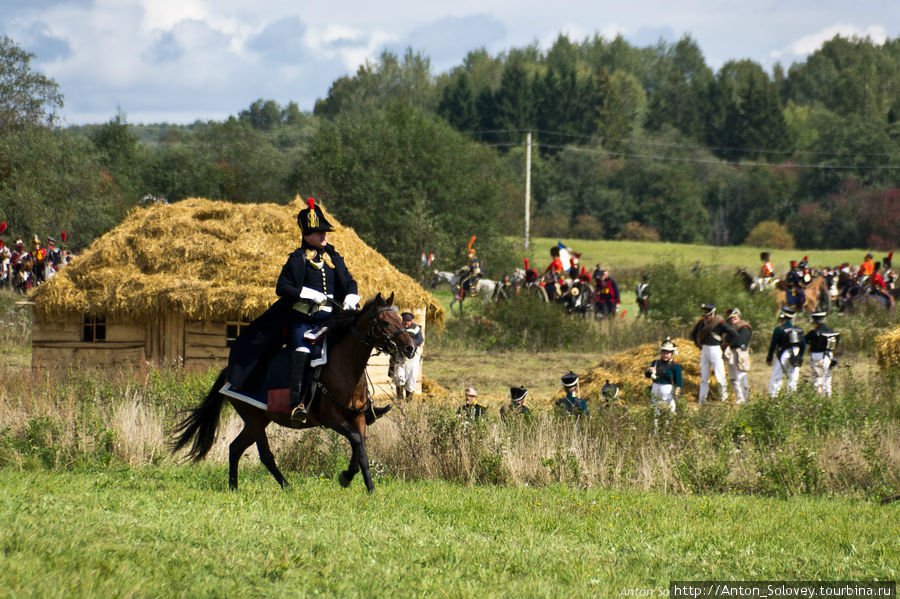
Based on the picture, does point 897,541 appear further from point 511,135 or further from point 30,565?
point 511,135

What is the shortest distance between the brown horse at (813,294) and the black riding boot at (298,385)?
29.1m

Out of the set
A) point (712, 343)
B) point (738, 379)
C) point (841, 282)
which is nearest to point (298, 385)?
point (712, 343)

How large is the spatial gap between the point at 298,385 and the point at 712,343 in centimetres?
1132

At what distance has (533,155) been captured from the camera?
98.9 m

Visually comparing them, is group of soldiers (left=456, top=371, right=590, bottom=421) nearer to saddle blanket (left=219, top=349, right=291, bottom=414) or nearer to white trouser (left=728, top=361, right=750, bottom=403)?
saddle blanket (left=219, top=349, right=291, bottom=414)

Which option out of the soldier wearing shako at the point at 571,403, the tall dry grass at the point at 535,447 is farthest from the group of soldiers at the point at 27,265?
the soldier wearing shako at the point at 571,403

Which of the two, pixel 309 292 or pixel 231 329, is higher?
pixel 309 292

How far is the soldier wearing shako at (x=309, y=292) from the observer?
945 cm

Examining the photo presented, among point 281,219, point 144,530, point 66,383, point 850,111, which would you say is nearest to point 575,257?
point 281,219

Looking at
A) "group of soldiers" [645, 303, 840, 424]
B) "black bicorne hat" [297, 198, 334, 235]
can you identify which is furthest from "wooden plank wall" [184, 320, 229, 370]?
"black bicorne hat" [297, 198, 334, 235]

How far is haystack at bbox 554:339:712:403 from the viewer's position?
19422 millimetres

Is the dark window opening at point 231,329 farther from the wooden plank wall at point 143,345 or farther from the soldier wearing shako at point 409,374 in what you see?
the soldier wearing shako at point 409,374

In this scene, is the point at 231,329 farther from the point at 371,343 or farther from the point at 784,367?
the point at 371,343

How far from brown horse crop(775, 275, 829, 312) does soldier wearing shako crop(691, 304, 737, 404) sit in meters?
17.8
